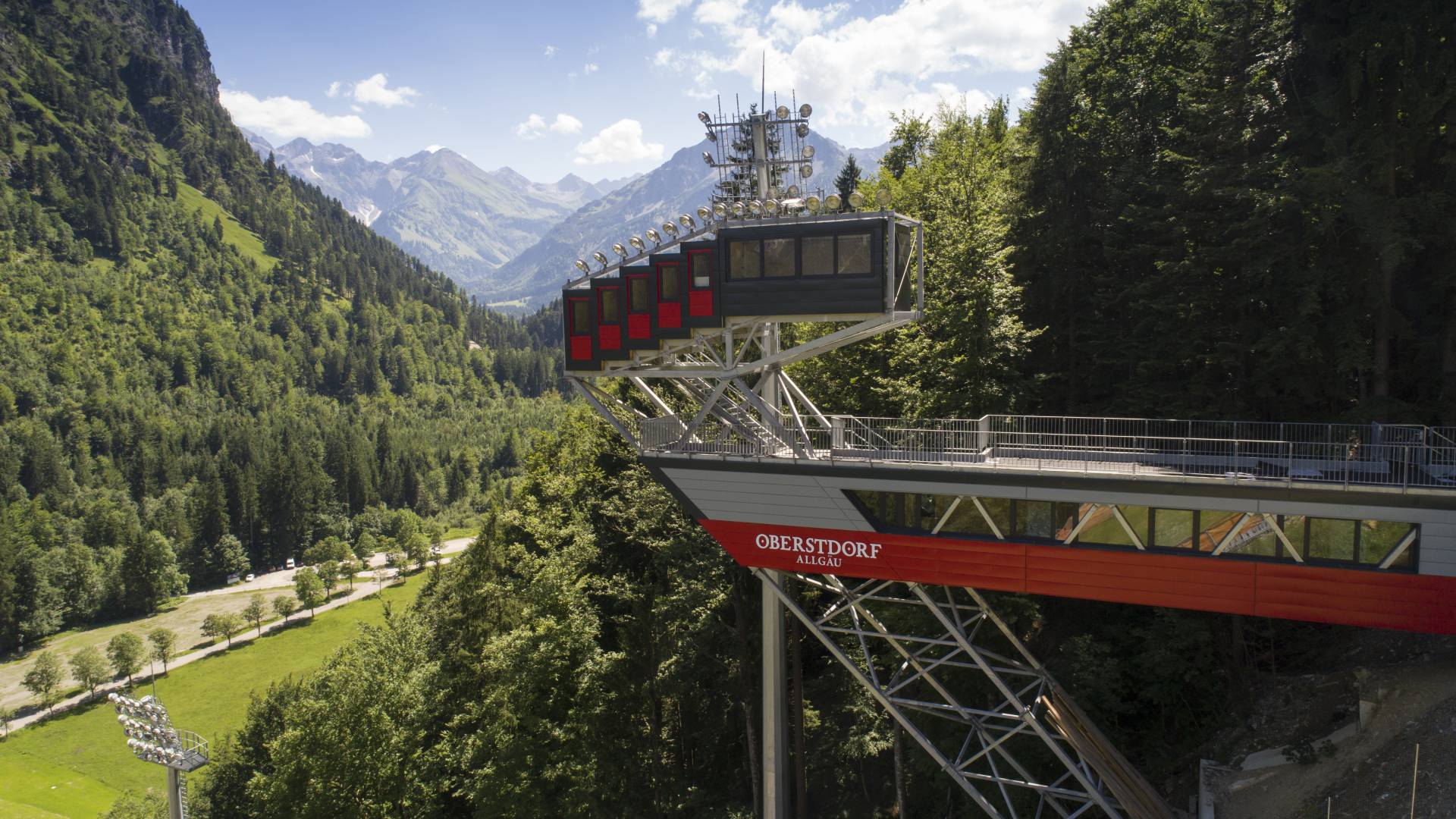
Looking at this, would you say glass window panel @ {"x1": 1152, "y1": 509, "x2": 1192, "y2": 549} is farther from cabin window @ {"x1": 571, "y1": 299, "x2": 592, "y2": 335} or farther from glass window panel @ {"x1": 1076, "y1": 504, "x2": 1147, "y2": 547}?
cabin window @ {"x1": 571, "y1": 299, "x2": 592, "y2": 335}

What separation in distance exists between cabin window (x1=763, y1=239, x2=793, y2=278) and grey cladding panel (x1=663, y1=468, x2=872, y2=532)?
4934 millimetres

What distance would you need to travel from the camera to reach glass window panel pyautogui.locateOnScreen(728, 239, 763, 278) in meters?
20.6

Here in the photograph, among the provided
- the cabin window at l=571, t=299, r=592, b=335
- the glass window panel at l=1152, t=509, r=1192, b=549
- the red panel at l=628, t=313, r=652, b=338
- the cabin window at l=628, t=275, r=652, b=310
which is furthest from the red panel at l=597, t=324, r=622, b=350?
the glass window panel at l=1152, t=509, r=1192, b=549

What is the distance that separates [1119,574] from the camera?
18.2m

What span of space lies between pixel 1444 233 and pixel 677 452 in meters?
21.7

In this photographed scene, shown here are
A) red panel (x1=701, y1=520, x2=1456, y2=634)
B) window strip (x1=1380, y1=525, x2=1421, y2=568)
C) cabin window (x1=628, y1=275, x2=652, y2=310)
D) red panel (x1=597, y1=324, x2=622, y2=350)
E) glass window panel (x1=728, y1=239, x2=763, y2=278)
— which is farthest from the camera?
red panel (x1=597, y1=324, x2=622, y2=350)

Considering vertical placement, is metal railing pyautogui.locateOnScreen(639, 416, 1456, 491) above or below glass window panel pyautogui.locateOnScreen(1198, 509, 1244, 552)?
above

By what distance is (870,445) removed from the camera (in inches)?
828

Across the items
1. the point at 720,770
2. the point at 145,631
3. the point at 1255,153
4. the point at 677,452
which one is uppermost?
the point at 1255,153

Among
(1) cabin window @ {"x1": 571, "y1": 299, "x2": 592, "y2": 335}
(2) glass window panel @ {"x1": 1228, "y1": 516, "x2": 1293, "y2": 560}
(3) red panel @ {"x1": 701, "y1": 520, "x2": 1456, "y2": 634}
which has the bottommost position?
(3) red panel @ {"x1": 701, "y1": 520, "x2": 1456, "y2": 634}

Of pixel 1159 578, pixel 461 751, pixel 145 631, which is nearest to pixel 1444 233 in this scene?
pixel 1159 578

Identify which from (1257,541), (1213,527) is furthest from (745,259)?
(1257,541)

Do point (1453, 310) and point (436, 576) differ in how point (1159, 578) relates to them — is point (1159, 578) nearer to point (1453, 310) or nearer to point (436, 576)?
point (1453, 310)

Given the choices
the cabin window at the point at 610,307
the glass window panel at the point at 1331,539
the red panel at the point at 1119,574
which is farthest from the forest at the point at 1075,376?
the cabin window at the point at 610,307
